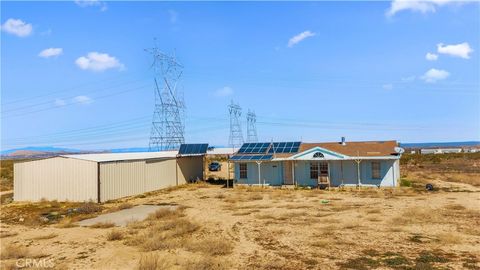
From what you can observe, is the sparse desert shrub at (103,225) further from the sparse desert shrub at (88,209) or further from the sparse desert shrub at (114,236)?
the sparse desert shrub at (88,209)

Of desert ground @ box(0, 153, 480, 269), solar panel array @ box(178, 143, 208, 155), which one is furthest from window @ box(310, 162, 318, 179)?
solar panel array @ box(178, 143, 208, 155)

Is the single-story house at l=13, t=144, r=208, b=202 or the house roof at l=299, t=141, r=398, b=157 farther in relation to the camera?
the house roof at l=299, t=141, r=398, b=157

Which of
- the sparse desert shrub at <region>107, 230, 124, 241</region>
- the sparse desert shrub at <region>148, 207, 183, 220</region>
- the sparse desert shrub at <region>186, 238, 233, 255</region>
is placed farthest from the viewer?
the sparse desert shrub at <region>148, 207, 183, 220</region>

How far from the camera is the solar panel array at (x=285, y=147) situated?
109 ft

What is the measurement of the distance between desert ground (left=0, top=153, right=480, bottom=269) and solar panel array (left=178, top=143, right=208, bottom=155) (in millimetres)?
14183

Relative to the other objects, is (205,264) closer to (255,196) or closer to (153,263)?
(153,263)

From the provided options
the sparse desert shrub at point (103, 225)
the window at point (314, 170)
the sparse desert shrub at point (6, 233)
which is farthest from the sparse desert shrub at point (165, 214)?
the window at point (314, 170)

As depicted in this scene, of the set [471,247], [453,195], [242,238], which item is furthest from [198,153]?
[471,247]

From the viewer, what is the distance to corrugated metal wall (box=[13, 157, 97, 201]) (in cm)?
2533

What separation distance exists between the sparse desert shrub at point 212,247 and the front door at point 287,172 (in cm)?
1922

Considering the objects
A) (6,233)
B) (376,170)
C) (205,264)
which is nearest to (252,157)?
(376,170)

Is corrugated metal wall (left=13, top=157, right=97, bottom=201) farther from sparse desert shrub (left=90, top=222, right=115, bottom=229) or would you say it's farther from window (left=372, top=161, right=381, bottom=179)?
window (left=372, top=161, right=381, bottom=179)

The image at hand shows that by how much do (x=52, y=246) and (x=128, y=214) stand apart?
6.77 m

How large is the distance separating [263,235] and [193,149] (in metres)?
25.9
